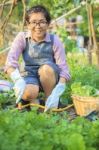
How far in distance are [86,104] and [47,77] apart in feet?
1.44

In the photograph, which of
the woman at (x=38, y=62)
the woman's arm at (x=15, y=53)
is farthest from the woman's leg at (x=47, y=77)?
the woman's arm at (x=15, y=53)

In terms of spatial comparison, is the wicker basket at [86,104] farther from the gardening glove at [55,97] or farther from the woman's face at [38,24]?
the woman's face at [38,24]

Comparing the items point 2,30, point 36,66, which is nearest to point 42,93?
point 36,66

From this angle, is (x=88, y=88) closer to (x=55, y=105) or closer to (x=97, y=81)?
(x=55, y=105)

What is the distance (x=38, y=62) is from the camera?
4.90 metres

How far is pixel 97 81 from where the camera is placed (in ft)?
17.7

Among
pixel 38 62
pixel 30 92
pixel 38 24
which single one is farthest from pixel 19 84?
pixel 38 24

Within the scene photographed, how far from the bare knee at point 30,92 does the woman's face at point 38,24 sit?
49 cm

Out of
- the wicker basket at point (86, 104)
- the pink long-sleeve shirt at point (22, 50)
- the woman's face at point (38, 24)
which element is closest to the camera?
the wicker basket at point (86, 104)

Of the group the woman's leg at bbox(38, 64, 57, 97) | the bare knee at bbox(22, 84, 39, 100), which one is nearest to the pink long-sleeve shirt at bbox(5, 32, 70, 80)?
the woman's leg at bbox(38, 64, 57, 97)

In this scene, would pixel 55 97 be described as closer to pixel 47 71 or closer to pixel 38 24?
pixel 47 71

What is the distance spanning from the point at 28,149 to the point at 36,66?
9.40 feet

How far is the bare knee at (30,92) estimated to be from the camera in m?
4.63

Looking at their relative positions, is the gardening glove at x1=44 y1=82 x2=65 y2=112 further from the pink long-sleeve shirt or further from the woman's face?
the woman's face
